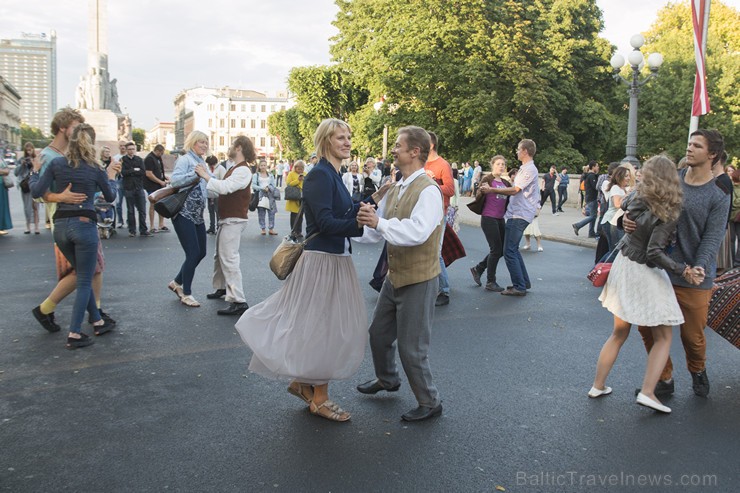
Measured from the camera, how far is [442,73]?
3459cm

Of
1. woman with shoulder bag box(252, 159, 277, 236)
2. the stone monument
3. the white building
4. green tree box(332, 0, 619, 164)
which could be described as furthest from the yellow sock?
the white building

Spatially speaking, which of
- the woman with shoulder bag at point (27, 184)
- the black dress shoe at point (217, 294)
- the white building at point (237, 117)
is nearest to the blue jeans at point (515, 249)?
the black dress shoe at point (217, 294)

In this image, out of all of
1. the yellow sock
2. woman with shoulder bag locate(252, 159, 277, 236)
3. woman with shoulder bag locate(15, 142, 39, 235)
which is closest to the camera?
the yellow sock

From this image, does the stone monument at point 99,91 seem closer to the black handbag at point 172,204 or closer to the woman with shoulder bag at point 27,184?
the woman with shoulder bag at point 27,184

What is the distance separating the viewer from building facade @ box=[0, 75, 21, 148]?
13912cm

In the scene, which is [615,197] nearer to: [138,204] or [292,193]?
[292,193]

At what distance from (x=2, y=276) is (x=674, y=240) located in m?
8.40

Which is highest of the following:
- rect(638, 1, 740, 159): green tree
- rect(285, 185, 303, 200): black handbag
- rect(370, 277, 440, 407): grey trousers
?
rect(638, 1, 740, 159): green tree

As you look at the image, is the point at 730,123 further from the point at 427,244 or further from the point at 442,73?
the point at 427,244

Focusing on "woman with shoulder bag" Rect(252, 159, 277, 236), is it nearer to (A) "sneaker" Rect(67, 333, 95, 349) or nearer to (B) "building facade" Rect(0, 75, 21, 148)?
(A) "sneaker" Rect(67, 333, 95, 349)

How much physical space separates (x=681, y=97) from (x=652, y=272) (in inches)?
1580

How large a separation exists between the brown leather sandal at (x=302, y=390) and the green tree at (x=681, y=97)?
39.7 metres

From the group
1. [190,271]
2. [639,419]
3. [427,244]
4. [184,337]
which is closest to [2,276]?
[190,271]

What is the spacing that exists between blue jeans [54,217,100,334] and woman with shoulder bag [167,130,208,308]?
4.76 ft
